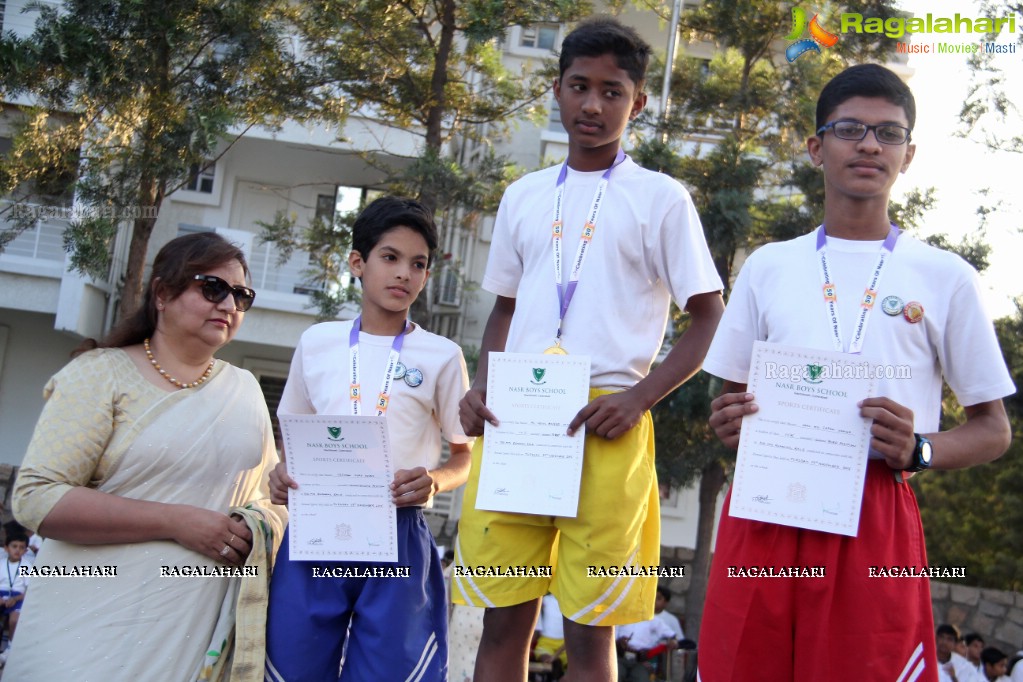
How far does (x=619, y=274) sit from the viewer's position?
3.36 m

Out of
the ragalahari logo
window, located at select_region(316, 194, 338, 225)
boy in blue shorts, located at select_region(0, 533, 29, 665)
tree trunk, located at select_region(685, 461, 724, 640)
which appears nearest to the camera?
boy in blue shorts, located at select_region(0, 533, 29, 665)

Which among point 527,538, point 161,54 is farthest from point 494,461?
point 161,54

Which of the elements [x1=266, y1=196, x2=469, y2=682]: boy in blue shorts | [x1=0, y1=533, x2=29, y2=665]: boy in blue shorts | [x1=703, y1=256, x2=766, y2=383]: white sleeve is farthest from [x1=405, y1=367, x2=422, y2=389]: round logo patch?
[x1=0, y1=533, x2=29, y2=665]: boy in blue shorts

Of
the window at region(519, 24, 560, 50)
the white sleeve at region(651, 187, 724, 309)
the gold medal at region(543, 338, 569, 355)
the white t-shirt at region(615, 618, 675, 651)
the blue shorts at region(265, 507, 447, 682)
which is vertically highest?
the window at region(519, 24, 560, 50)

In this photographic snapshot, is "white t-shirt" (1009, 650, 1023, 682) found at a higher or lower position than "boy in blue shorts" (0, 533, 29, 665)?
higher

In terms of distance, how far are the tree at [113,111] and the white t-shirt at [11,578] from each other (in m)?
3.06

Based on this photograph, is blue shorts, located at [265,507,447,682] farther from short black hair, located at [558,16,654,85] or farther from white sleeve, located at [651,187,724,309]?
short black hair, located at [558,16,654,85]

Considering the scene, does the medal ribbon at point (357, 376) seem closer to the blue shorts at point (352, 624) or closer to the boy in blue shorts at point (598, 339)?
the boy in blue shorts at point (598, 339)

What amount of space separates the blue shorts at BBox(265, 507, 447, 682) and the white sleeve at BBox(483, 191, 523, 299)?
0.87 metres

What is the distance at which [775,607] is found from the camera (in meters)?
2.77

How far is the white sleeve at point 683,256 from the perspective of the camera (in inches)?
130

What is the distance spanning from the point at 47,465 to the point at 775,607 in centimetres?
220

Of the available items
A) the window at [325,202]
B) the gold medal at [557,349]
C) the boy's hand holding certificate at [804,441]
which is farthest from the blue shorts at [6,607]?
the window at [325,202]

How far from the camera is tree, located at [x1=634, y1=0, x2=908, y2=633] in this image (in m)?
11.0
